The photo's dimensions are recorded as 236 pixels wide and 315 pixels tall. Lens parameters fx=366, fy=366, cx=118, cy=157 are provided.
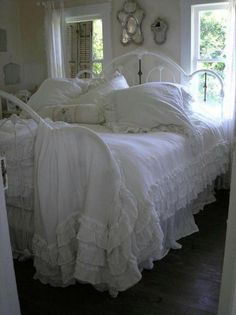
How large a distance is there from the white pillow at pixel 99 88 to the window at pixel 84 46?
714 mm

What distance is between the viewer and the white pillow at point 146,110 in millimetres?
2717

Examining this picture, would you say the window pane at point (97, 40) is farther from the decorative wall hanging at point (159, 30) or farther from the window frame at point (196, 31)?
the window frame at point (196, 31)

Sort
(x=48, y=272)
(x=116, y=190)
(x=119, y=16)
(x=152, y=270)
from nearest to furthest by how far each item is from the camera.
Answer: (x=116, y=190)
(x=48, y=272)
(x=152, y=270)
(x=119, y=16)

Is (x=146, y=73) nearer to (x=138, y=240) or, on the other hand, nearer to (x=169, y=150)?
(x=169, y=150)

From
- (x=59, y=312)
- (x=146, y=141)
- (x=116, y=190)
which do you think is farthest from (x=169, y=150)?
(x=59, y=312)

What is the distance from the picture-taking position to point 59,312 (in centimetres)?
188

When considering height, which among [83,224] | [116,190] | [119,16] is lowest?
[83,224]

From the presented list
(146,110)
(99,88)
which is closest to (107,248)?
(146,110)

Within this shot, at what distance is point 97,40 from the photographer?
13.4 feet

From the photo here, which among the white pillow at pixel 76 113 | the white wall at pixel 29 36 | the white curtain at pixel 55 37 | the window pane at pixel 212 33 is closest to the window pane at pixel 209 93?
the window pane at pixel 212 33

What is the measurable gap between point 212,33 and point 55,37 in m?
1.79

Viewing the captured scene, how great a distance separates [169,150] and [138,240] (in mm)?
687

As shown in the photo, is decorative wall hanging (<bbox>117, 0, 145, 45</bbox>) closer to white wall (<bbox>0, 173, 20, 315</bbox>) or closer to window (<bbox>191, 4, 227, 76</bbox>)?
window (<bbox>191, 4, 227, 76</bbox>)

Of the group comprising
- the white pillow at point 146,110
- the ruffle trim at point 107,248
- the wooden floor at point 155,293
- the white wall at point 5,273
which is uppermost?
the white pillow at point 146,110
